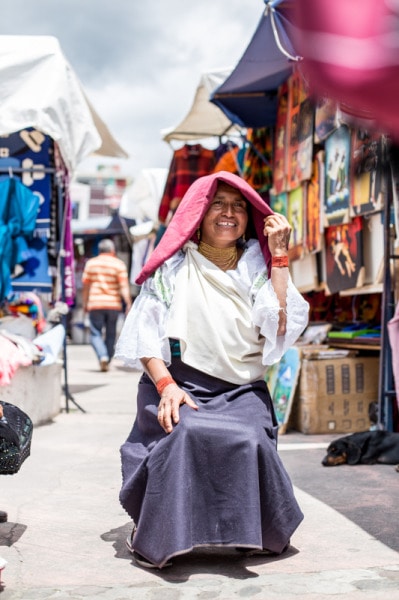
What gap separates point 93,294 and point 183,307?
8174mm

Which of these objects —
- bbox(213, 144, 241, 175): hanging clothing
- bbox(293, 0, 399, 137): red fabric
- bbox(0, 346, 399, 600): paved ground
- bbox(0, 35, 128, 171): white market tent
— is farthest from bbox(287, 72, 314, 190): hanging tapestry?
bbox(293, 0, 399, 137): red fabric

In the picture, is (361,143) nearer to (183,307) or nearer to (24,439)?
(183,307)

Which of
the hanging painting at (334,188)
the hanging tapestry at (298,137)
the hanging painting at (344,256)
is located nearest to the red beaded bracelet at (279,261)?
the hanging painting at (334,188)

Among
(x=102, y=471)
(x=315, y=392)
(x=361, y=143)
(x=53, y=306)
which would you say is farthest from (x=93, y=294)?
(x=361, y=143)

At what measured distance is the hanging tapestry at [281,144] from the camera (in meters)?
6.70

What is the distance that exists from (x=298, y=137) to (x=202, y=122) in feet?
7.31

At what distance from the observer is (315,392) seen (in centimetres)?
571

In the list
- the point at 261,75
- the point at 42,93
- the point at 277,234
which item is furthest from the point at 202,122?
the point at 277,234

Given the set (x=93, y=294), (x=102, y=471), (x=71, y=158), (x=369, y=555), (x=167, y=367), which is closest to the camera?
(x=369, y=555)

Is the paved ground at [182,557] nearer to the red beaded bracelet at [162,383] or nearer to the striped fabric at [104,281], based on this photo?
the red beaded bracelet at [162,383]

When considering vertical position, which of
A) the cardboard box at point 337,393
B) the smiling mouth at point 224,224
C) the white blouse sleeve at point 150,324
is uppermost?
the smiling mouth at point 224,224

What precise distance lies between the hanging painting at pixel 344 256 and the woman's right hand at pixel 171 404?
9.64ft

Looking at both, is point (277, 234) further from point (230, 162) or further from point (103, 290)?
point (103, 290)

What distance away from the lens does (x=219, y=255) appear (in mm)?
3189
